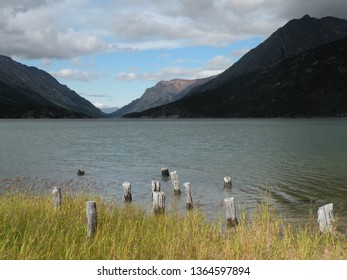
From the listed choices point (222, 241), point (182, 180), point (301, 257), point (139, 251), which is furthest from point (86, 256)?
point (182, 180)

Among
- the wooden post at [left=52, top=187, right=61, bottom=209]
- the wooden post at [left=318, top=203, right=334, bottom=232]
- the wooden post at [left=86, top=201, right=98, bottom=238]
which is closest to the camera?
the wooden post at [left=86, top=201, right=98, bottom=238]

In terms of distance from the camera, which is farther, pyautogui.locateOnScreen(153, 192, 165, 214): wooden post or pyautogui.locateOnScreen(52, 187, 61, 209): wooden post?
pyautogui.locateOnScreen(153, 192, 165, 214): wooden post

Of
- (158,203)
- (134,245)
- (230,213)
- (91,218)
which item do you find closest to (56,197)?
(158,203)

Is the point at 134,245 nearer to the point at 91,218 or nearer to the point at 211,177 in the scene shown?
the point at 91,218

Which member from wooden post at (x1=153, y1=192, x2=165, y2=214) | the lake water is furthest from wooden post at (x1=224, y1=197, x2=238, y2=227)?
wooden post at (x1=153, y1=192, x2=165, y2=214)

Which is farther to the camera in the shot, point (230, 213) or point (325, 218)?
point (230, 213)

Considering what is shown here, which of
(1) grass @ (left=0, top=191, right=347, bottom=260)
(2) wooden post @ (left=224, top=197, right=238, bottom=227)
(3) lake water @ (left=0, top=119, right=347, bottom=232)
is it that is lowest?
(3) lake water @ (left=0, top=119, right=347, bottom=232)

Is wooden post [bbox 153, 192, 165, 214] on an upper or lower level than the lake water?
upper

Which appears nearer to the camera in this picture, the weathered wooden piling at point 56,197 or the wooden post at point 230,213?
the wooden post at point 230,213

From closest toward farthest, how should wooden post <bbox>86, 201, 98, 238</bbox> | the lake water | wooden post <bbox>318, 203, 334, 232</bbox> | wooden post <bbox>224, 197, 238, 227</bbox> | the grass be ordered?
the grass
wooden post <bbox>86, 201, 98, 238</bbox>
wooden post <bbox>318, 203, 334, 232</bbox>
wooden post <bbox>224, 197, 238, 227</bbox>
the lake water

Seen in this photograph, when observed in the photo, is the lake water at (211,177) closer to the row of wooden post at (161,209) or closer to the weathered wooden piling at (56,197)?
the row of wooden post at (161,209)

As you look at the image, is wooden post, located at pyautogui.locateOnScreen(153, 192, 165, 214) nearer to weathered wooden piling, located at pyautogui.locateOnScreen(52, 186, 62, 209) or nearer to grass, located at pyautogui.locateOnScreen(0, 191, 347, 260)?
weathered wooden piling, located at pyautogui.locateOnScreen(52, 186, 62, 209)

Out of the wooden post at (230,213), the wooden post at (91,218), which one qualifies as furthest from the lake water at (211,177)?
the wooden post at (91,218)

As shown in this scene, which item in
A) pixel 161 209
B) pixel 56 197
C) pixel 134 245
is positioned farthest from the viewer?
pixel 161 209
